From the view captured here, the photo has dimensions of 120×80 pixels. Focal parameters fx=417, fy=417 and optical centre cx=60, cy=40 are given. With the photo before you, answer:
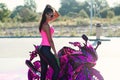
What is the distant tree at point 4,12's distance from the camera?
189 feet

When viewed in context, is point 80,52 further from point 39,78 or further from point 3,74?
point 3,74

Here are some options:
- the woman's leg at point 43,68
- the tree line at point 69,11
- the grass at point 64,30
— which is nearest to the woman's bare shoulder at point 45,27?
the woman's leg at point 43,68

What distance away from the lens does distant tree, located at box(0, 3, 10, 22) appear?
57706mm

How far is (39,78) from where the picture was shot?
8.57 meters

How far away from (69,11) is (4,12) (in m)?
30.1

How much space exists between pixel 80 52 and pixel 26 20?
167ft

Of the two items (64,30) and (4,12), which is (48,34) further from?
(4,12)

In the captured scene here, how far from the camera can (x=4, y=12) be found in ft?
194

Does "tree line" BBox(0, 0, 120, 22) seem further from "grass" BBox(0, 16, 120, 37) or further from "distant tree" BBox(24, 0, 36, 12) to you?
"grass" BBox(0, 16, 120, 37)

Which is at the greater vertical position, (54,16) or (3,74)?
(54,16)

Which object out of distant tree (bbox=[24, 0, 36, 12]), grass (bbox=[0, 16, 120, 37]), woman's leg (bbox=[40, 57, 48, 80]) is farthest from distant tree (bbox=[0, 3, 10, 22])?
woman's leg (bbox=[40, 57, 48, 80])

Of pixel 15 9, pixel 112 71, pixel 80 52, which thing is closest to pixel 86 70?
pixel 80 52

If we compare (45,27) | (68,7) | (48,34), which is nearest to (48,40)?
(48,34)

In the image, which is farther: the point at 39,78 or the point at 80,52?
the point at 39,78
